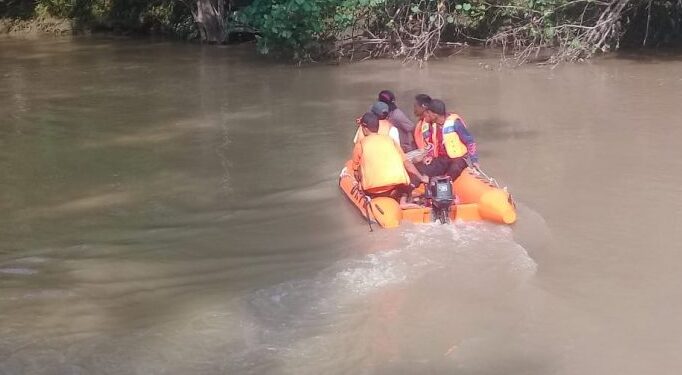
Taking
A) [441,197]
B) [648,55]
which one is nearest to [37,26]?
[648,55]

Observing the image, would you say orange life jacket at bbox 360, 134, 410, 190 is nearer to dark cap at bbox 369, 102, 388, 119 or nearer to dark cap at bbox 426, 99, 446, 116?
dark cap at bbox 426, 99, 446, 116

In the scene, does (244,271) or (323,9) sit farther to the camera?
(323,9)

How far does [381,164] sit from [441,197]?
548mm

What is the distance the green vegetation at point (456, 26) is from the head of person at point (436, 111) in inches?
310

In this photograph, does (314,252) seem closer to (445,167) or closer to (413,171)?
(413,171)

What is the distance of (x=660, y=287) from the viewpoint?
16.0ft

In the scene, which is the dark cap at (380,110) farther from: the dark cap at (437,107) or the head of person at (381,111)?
the dark cap at (437,107)

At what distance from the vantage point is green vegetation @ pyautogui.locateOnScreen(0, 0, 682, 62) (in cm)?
1378

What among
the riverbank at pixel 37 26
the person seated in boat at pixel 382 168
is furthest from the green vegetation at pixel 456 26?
the person seated in boat at pixel 382 168

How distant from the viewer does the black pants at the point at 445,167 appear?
654 cm

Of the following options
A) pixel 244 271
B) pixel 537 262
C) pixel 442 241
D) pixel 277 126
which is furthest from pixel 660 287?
pixel 277 126

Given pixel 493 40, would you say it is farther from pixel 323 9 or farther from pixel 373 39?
pixel 323 9

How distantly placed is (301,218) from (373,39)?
967 centimetres

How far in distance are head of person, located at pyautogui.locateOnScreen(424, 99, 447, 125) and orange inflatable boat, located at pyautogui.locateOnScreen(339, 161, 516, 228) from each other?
0.55m
